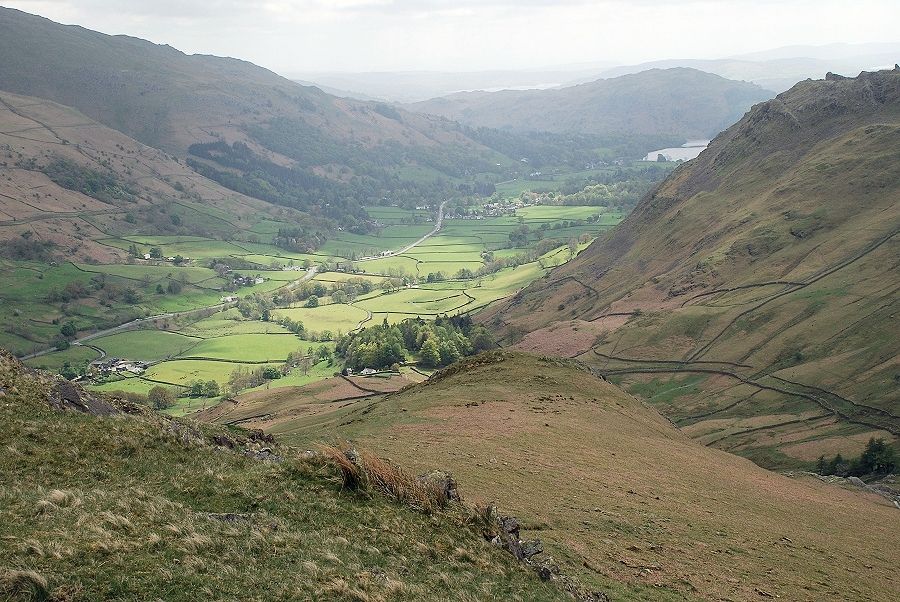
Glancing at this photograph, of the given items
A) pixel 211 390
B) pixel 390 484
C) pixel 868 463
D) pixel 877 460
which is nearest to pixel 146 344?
pixel 211 390

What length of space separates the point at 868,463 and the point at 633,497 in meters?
45.2

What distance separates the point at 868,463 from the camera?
6712 cm

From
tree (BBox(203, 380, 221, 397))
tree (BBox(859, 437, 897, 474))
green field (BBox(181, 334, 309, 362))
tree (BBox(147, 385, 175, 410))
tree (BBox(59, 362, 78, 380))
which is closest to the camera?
tree (BBox(859, 437, 897, 474))

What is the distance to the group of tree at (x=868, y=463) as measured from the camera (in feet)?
218

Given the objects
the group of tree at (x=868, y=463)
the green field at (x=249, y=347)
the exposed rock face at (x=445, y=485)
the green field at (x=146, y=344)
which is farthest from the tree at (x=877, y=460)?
the green field at (x=146, y=344)

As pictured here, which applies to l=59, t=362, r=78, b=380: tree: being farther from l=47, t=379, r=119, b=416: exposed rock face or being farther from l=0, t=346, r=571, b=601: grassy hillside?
l=0, t=346, r=571, b=601: grassy hillside

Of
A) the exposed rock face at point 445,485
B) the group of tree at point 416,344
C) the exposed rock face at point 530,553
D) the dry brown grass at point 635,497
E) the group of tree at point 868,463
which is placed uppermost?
the exposed rock face at point 445,485

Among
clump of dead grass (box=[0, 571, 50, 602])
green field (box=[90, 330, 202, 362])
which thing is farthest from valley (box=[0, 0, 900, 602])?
green field (box=[90, 330, 202, 362])

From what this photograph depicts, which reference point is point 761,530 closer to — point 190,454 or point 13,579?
point 190,454

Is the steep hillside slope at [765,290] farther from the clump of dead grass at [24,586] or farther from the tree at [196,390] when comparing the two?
the clump of dead grass at [24,586]

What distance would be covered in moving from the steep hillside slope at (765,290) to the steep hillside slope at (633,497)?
28.7 m

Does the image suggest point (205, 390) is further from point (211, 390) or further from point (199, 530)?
point (199, 530)

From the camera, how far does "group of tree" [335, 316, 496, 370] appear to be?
128750 millimetres

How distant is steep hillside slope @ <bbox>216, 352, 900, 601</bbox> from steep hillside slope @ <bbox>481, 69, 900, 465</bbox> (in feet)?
94.2
